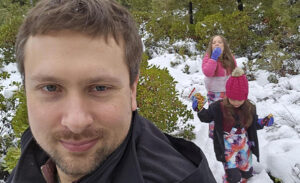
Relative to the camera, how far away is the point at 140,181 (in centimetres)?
99

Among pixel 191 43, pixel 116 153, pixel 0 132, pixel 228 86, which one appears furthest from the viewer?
pixel 191 43

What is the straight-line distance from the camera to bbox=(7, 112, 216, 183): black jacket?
3.39ft

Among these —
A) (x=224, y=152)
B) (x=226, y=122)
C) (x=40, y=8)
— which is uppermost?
(x=40, y=8)

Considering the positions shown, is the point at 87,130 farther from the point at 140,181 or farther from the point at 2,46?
the point at 2,46

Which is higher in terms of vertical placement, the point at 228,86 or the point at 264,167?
the point at 228,86

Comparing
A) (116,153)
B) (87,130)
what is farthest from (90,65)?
(116,153)

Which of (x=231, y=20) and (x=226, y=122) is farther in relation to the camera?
(x=231, y=20)

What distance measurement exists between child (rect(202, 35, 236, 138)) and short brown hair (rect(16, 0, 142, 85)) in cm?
235

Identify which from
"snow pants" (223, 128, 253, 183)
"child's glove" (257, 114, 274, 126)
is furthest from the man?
"child's glove" (257, 114, 274, 126)

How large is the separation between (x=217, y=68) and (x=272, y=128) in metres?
1.40

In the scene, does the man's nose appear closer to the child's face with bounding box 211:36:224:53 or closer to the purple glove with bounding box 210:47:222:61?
the purple glove with bounding box 210:47:222:61

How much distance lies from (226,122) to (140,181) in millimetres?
1913

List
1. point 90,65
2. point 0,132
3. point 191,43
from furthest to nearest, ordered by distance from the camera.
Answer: point 191,43, point 0,132, point 90,65

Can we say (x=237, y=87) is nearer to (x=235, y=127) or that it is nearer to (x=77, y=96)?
(x=235, y=127)
